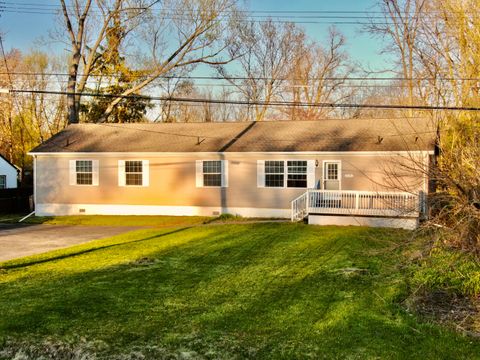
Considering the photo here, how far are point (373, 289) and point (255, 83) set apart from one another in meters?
32.1

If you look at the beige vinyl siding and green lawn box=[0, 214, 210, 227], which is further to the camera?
green lawn box=[0, 214, 210, 227]

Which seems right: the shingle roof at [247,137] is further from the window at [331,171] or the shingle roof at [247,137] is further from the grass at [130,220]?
the grass at [130,220]

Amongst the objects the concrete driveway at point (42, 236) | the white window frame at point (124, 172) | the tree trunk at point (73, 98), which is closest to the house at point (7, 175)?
the tree trunk at point (73, 98)

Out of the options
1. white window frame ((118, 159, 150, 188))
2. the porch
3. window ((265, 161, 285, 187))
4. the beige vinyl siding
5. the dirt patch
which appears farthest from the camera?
white window frame ((118, 159, 150, 188))

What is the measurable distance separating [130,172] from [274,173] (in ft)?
23.6

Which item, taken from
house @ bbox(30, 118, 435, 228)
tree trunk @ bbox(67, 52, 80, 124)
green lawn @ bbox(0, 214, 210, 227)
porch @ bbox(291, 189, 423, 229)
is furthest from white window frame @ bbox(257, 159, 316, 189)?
tree trunk @ bbox(67, 52, 80, 124)

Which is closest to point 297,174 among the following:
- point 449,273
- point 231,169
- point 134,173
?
point 231,169

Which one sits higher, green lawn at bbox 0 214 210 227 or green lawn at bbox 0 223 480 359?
green lawn at bbox 0 223 480 359

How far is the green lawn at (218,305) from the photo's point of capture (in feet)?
17.9

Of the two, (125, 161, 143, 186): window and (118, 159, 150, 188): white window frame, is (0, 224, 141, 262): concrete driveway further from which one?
(125, 161, 143, 186): window

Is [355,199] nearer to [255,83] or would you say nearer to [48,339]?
[48,339]

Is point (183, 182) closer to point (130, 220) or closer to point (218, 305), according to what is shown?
point (130, 220)

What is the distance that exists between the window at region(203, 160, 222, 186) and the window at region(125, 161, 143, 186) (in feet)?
10.8

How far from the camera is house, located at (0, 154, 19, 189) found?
31.0 meters
